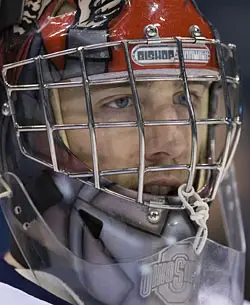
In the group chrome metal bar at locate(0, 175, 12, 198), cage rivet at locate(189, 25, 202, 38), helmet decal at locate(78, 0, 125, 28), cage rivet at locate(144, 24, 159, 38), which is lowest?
chrome metal bar at locate(0, 175, 12, 198)

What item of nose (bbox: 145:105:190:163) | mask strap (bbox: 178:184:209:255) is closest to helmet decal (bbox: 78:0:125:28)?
nose (bbox: 145:105:190:163)

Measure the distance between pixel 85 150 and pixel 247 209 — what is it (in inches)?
23.7

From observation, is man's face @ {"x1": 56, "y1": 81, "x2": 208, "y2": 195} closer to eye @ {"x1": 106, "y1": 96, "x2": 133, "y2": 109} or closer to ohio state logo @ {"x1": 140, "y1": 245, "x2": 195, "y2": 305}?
eye @ {"x1": 106, "y1": 96, "x2": 133, "y2": 109}

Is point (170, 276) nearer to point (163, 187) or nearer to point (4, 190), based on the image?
point (163, 187)

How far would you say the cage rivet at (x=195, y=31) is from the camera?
3.35 feet

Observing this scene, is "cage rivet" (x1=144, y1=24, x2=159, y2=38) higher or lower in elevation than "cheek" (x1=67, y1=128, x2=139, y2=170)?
higher

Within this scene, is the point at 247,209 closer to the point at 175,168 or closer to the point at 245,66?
the point at 245,66

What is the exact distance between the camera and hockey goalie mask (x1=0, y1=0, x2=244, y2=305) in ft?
3.22

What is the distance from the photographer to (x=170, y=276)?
3.42ft

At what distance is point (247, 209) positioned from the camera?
1537mm

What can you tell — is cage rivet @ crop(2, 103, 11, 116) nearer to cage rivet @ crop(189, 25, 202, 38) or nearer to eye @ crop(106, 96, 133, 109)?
eye @ crop(106, 96, 133, 109)

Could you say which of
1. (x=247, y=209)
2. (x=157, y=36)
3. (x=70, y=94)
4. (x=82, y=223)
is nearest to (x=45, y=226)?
(x=82, y=223)

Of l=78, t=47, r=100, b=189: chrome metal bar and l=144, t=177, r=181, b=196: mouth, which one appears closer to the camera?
l=78, t=47, r=100, b=189: chrome metal bar

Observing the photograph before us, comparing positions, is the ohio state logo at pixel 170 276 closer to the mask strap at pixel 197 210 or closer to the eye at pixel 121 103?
the mask strap at pixel 197 210
